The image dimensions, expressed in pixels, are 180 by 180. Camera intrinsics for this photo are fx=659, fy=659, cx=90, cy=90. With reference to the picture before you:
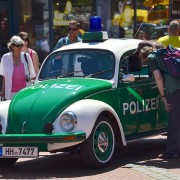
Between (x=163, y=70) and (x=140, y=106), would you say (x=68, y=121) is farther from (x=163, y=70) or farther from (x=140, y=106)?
(x=163, y=70)

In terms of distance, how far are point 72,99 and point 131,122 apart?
3.93 feet

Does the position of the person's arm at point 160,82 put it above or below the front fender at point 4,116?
above

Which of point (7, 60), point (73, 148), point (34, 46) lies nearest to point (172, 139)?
point (73, 148)

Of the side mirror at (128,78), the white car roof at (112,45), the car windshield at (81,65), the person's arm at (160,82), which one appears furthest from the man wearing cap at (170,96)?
the car windshield at (81,65)

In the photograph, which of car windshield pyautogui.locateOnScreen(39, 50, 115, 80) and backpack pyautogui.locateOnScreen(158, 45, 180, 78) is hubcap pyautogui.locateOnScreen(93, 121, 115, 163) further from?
backpack pyautogui.locateOnScreen(158, 45, 180, 78)

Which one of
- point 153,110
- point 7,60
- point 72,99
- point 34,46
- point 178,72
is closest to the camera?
point 72,99

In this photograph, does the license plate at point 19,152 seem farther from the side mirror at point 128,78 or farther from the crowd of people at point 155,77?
the crowd of people at point 155,77

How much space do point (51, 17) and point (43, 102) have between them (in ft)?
28.2

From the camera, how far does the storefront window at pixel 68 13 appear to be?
17438 mm

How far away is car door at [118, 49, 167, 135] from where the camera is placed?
9.61 metres

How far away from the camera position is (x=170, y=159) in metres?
9.67

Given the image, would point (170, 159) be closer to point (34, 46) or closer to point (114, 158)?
point (114, 158)

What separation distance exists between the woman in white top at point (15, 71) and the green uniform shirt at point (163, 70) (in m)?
2.43

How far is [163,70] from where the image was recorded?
31.9ft
